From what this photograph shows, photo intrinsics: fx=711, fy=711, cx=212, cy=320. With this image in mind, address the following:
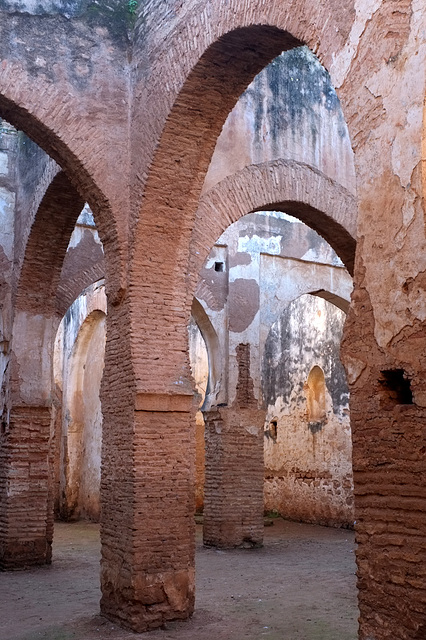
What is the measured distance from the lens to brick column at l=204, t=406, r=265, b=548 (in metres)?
11.5

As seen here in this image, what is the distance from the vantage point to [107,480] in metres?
6.83

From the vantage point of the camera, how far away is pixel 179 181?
22.4ft

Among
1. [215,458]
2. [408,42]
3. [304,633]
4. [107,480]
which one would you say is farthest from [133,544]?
[215,458]

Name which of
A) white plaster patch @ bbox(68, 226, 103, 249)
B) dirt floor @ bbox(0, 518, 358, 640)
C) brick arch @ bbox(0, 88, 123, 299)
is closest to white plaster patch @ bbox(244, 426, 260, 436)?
dirt floor @ bbox(0, 518, 358, 640)

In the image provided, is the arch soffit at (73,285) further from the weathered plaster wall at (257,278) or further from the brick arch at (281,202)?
the brick arch at (281,202)

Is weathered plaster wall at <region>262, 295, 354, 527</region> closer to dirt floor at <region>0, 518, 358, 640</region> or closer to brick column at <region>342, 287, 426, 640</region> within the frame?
dirt floor at <region>0, 518, 358, 640</region>

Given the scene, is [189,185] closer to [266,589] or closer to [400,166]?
[400,166]

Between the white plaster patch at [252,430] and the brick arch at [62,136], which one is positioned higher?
the brick arch at [62,136]

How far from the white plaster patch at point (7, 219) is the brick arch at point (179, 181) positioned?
403cm

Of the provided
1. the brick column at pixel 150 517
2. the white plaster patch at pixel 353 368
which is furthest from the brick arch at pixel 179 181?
the white plaster patch at pixel 353 368

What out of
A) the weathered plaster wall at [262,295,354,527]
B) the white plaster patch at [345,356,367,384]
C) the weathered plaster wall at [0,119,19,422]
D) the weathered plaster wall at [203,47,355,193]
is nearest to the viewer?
the white plaster patch at [345,356,367,384]

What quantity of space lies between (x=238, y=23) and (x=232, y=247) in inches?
284

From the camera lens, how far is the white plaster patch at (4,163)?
→ 10500 millimetres

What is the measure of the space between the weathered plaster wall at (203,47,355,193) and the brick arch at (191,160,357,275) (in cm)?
14
